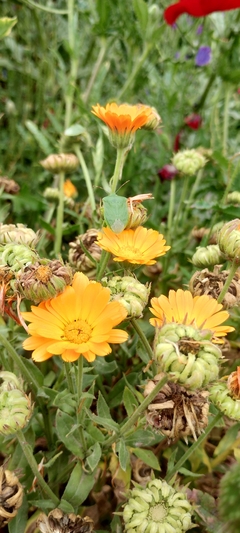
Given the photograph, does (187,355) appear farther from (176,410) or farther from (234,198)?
(234,198)

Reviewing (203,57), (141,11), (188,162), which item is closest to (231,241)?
(188,162)

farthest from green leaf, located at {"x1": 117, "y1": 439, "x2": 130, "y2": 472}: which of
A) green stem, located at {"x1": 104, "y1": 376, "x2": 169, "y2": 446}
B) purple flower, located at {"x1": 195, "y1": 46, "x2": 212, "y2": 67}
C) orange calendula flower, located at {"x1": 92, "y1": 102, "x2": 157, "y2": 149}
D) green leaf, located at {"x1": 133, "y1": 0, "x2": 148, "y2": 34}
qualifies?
purple flower, located at {"x1": 195, "y1": 46, "x2": 212, "y2": 67}

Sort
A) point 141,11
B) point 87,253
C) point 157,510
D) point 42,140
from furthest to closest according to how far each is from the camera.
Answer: point 42,140 < point 141,11 < point 87,253 < point 157,510

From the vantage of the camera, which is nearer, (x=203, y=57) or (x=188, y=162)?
(x=188, y=162)

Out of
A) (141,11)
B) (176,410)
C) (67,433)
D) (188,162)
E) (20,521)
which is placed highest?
(141,11)

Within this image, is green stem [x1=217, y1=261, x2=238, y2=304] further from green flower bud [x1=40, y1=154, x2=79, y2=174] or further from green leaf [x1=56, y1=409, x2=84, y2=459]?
green flower bud [x1=40, y1=154, x2=79, y2=174]

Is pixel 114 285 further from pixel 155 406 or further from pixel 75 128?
pixel 75 128
